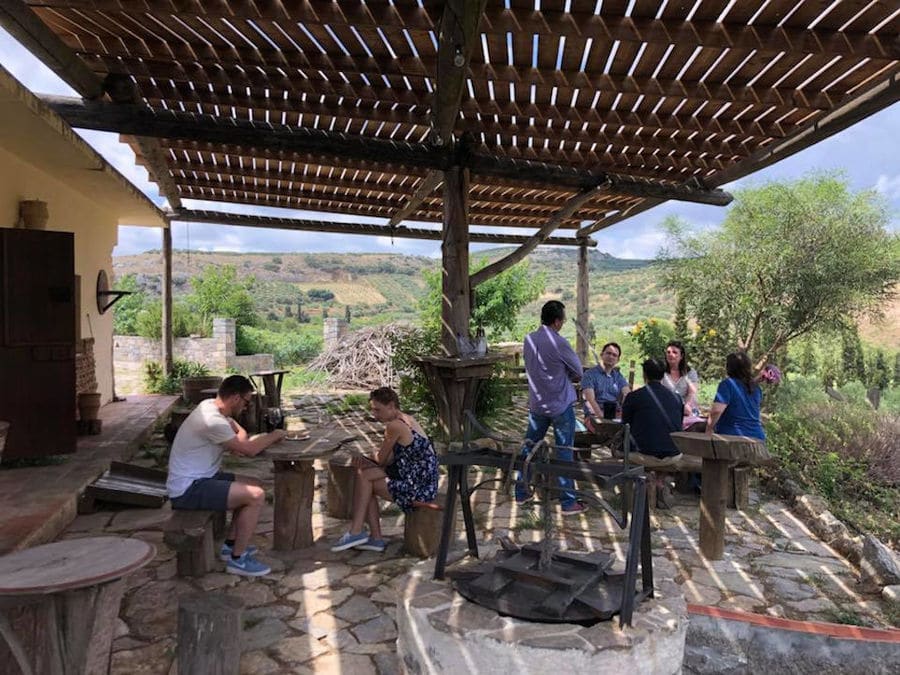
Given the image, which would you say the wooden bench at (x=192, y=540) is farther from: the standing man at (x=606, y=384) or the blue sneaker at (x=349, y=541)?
the standing man at (x=606, y=384)

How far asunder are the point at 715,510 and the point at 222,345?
14378 mm

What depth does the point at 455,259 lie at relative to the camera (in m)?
7.16

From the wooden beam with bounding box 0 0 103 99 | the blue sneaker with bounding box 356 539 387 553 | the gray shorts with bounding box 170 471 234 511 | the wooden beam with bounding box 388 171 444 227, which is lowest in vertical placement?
the blue sneaker with bounding box 356 539 387 553

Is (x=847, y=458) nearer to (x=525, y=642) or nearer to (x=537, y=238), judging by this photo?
(x=537, y=238)

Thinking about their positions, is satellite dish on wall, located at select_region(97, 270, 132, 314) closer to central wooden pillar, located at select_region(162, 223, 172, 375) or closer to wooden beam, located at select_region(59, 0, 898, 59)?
central wooden pillar, located at select_region(162, 223, 172, 375)

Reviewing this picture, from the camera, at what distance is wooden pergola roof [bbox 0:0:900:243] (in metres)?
4.27

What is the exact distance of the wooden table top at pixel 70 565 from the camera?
2.23 m

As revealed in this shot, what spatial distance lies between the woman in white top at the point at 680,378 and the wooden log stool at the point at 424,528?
3.24m

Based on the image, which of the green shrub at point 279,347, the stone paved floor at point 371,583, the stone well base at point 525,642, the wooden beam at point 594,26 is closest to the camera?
the stone well base at point 525,642

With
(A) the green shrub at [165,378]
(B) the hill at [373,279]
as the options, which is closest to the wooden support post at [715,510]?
(A) the green shrub at [165,378]

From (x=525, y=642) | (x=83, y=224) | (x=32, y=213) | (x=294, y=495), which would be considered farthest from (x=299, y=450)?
(x=83, y=224)

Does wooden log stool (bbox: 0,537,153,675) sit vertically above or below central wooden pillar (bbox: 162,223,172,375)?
below

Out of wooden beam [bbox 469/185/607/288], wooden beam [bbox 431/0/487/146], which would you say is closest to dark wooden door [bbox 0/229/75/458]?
wooden beam [bbox 431/0/487/146]

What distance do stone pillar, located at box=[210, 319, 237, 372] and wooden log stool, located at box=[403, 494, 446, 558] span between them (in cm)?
1340
